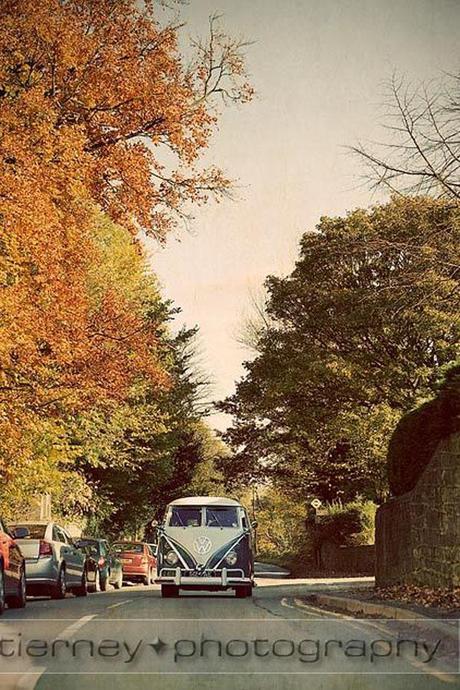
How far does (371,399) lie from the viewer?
136 ft

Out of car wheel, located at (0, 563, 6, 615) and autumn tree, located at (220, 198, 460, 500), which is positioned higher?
autumn tree, located at (220, 198, 460, 500)

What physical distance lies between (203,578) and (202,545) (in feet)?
2.41

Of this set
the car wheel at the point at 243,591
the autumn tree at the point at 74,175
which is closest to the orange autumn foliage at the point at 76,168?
the autumn tree at the point at 74,175

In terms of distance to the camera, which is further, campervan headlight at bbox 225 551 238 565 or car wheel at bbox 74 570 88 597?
car wheel at bbox 74 570 88 597

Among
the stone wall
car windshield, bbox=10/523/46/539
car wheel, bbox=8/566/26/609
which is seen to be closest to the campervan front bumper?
car windshield, bbox=10/523/46/539

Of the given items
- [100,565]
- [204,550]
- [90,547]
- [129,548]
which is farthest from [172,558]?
[129,548]

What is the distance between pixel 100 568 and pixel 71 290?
31.1 feet

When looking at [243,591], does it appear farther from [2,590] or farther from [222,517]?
[2,590]

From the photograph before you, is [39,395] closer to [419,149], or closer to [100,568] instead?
[100,568]

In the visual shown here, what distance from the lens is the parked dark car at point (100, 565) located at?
29016 millimetres

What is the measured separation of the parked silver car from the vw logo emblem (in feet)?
9.16

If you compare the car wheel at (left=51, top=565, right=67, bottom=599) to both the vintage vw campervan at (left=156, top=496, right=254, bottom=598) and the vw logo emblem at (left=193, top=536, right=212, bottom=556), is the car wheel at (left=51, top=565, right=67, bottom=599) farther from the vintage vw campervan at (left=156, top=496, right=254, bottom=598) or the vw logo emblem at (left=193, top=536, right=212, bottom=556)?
the vw logo emblem at (left=193, top=536, right=212, bottom=556)

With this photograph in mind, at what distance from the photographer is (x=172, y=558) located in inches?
939

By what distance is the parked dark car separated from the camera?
29016 millimetres
